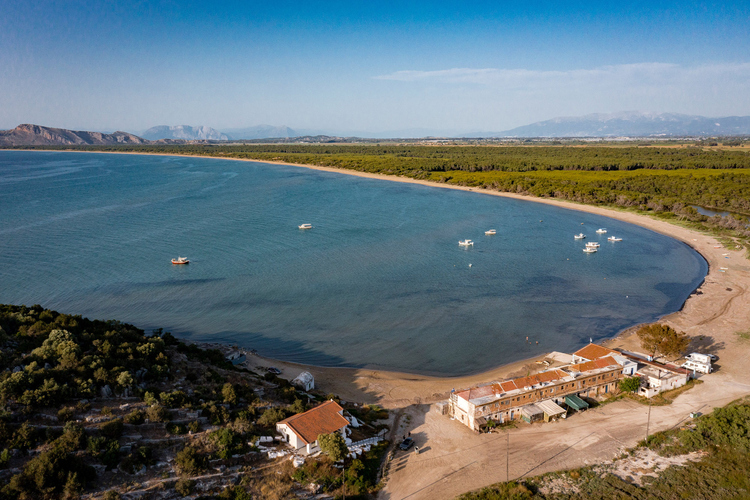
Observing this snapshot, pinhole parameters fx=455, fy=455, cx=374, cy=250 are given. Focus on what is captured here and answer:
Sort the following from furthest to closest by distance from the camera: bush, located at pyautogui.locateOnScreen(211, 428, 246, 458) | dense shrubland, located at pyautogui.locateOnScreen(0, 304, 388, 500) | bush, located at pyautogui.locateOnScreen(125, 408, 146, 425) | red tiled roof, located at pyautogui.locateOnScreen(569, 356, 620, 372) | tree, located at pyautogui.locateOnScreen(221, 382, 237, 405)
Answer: red tiled roof, located at pyautogui.locateOnScreen(569, 356, 620, 372), tree, located at pyautogui.locateOnScreen(221, 382, 237, 405), bush, located at pyautogui.locateOnScreen(125, 408, 146, 425), bush, located at pyautogui.locateOnScreen(211, 428, 246, 458), dense shrubland, located at pyautogui.locateOnScreen(0, 304, 388, 500)

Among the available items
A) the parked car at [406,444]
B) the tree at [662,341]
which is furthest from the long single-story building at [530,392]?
the tree at [662,341]

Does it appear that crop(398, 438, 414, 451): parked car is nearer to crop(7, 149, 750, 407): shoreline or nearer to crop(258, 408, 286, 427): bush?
crop(7, 149, 750, 407): shoreline

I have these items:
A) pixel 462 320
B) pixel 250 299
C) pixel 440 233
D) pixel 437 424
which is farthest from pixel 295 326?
pixel 440 233

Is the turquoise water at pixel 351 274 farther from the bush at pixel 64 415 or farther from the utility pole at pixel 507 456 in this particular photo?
the bush at pixel 64 415

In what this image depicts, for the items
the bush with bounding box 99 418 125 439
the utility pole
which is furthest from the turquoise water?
the bush with bounding box 99 418 125 439

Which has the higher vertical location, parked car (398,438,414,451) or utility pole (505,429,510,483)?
parked car (398,438,414,451)

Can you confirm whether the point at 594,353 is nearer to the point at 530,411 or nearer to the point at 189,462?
the point at 530,411
